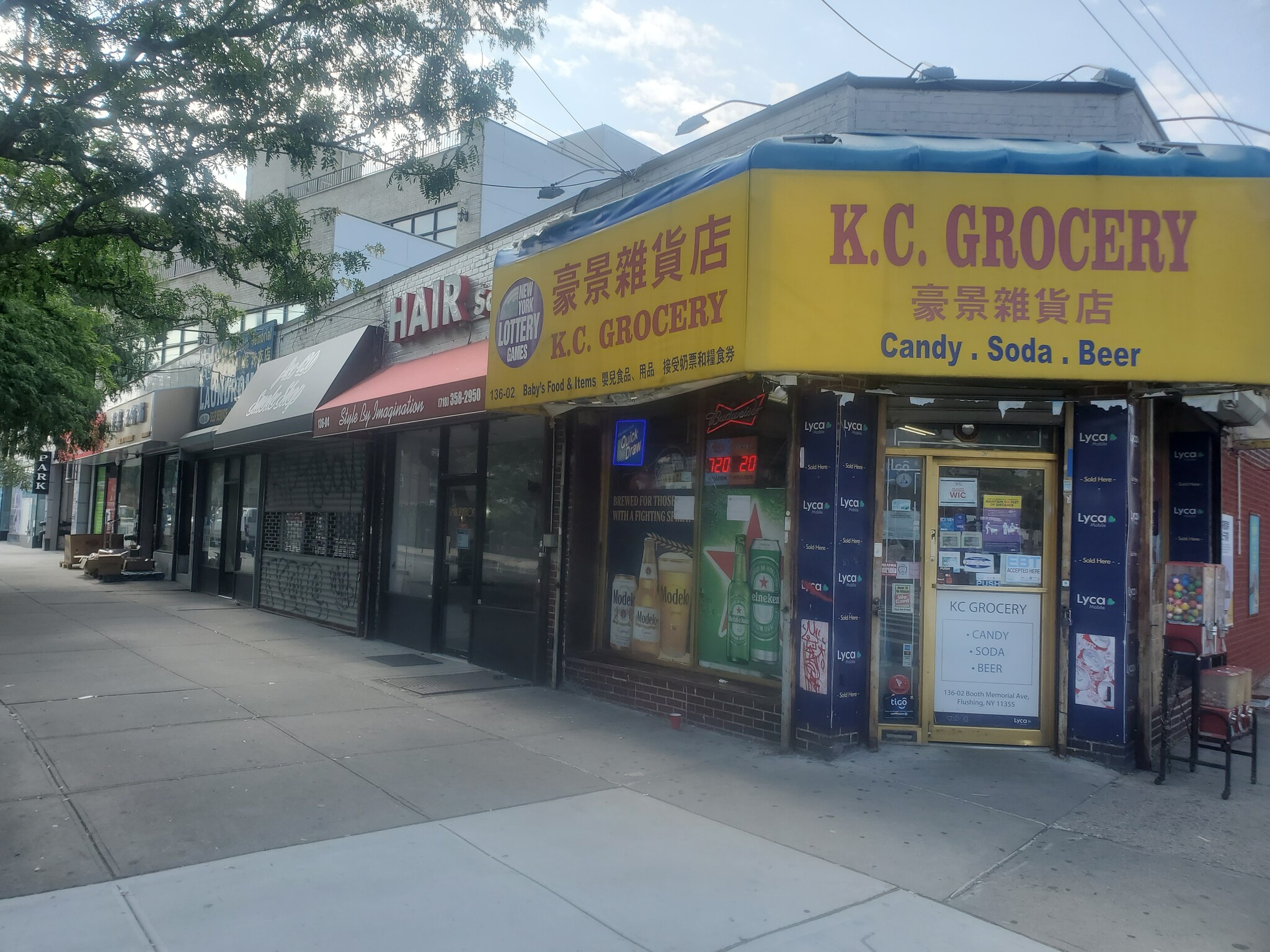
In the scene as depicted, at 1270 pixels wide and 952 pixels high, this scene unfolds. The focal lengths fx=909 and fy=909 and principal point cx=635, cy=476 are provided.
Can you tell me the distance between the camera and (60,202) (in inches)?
386

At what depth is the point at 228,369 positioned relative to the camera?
17891 mm

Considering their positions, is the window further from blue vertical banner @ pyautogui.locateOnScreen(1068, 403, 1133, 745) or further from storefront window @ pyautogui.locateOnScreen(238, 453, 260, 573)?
blue vertical banner @ pyautogui.locateOnScreen(1068, 403, 1133, 745)

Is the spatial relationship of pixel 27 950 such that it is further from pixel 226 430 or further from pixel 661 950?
pixel 226 430

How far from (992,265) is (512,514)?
5.74 metres

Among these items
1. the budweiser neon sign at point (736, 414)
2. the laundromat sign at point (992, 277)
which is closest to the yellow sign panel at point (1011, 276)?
the laundromat sign at point (992, 277)

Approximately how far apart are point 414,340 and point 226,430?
4.70m

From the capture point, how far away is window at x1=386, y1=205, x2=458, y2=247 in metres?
25.3

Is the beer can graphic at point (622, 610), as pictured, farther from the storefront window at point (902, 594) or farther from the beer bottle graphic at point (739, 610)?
the storefront window at point (902, 594)

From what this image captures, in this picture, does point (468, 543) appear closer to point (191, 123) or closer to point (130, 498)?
point (191, 123)

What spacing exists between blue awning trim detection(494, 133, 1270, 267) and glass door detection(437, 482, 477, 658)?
5508mm

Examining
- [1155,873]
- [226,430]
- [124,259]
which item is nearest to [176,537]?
[226,430]

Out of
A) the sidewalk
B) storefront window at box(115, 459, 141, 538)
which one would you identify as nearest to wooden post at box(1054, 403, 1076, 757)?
the sidewalk

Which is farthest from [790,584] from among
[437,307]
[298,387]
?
[298,387]

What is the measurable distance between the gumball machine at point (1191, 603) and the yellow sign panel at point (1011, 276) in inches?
64.0
